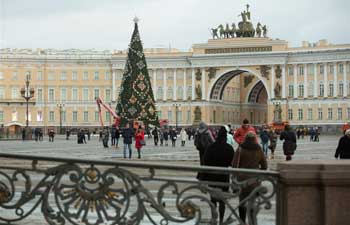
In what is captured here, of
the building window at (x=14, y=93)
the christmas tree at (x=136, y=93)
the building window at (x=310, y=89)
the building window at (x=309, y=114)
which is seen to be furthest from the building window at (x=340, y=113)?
the building window at (x=14, y=93)

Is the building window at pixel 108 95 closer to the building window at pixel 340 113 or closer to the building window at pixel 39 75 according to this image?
the building window at pixel 39 75

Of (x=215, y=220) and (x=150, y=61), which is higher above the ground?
(x=150, y=61)

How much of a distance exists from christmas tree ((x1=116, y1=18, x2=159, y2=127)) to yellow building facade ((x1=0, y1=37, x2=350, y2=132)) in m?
35.3

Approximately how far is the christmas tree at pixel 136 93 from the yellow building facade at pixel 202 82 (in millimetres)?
35316

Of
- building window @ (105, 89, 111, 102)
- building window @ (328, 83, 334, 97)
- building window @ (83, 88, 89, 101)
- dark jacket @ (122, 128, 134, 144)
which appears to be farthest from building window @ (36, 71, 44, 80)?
dark jacket @ (122, 128, 134, 144)

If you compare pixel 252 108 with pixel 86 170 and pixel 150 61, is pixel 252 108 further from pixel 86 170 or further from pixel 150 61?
pixel 86 170

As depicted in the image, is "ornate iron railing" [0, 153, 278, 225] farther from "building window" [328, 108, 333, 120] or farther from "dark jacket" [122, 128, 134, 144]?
"building window" [328, 108, 333, 120]

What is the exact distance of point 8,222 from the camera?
7480 mm

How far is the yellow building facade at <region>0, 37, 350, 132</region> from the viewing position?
312 ft

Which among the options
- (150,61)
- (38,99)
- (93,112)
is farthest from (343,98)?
(38,99)

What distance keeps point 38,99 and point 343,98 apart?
3973 cm

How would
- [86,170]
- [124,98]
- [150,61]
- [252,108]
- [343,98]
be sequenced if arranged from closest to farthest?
[86,170]
[124,98]
[343,98]
[150,61]
[252,108]

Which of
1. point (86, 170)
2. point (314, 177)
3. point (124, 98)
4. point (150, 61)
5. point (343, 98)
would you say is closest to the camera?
point (314, 177)

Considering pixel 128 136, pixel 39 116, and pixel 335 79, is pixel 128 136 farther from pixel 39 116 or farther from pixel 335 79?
pixel 39 116
